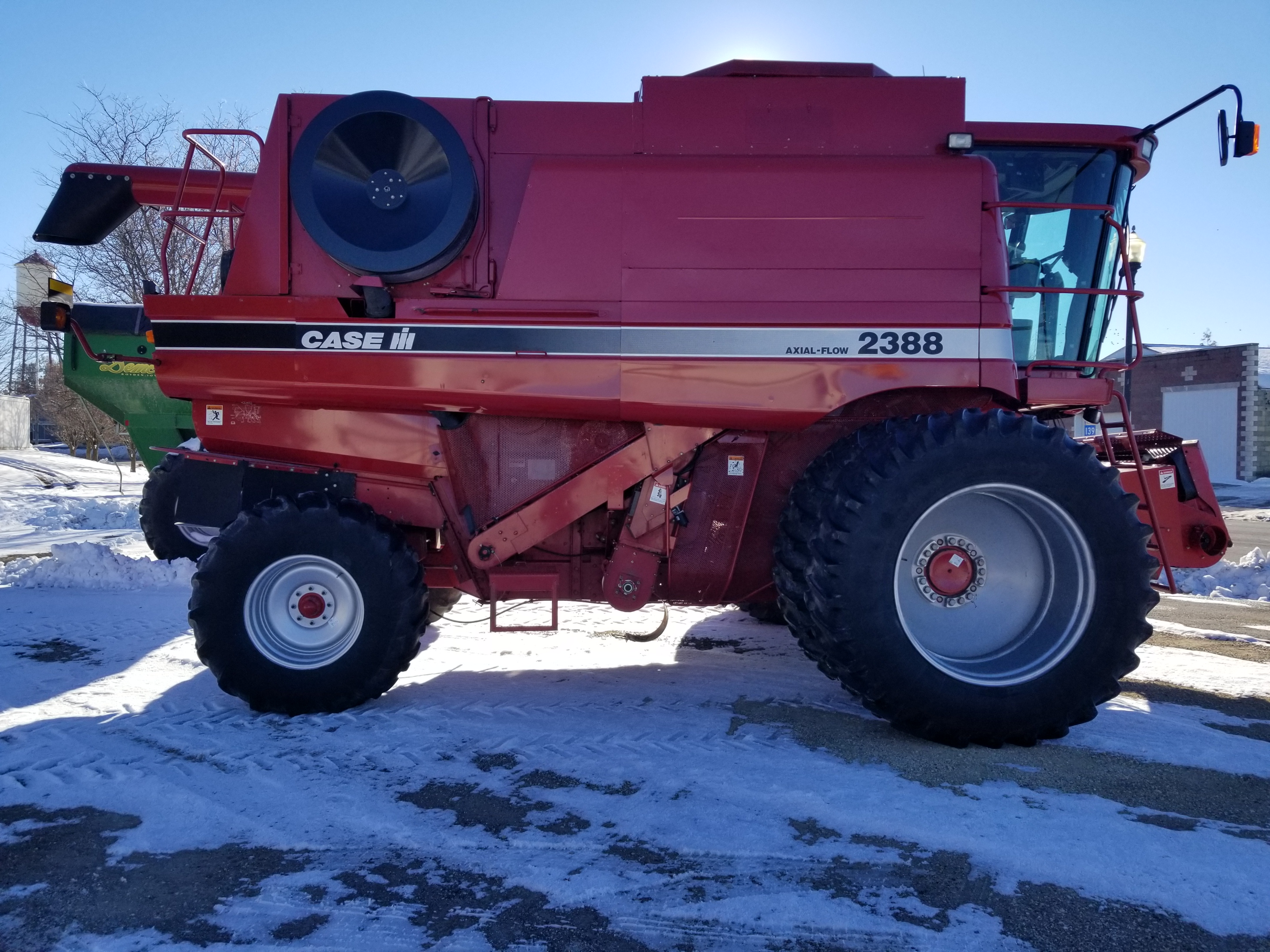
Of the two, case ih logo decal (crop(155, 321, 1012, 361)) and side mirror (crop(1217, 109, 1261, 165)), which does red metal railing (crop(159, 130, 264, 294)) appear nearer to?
case ih logo decal (crop(155, 321, 1012, 361))

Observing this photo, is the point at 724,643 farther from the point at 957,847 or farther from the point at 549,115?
the point at 549,115

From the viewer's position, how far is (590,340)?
3889 millimetres

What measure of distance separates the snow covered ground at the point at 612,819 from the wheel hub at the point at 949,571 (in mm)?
672

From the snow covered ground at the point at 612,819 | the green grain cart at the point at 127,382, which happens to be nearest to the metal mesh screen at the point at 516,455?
the snow covered ground at the point at 612,819

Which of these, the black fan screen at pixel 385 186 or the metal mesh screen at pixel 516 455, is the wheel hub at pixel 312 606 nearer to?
the metal mesh screen at pixel 516 455

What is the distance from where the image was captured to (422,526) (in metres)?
4.21

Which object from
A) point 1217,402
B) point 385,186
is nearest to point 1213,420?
point 1217,402

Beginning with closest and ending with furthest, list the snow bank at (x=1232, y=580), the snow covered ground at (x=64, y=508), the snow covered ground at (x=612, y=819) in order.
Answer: the snow covered ground at (x=612, y=819), the snow bank at (x=1232, y=580), the snow covered ground at (x=64, y=508)

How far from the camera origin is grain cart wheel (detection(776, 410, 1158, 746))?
3559 mm

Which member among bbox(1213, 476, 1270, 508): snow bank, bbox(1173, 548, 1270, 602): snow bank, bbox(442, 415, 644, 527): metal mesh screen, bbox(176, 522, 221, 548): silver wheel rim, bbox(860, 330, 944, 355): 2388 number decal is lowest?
bbox(1173, 548, 1270, 602): snow bank

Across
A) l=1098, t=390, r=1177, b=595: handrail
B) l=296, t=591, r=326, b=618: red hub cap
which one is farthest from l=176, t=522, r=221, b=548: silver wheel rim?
l=1098, t=390, r=1177, b=595: handrail

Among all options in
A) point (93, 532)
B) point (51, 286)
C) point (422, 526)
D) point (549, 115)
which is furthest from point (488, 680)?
point (93, 532)

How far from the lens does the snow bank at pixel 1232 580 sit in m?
7.60

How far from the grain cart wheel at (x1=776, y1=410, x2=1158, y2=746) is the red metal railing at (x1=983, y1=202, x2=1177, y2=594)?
348 millimetres
